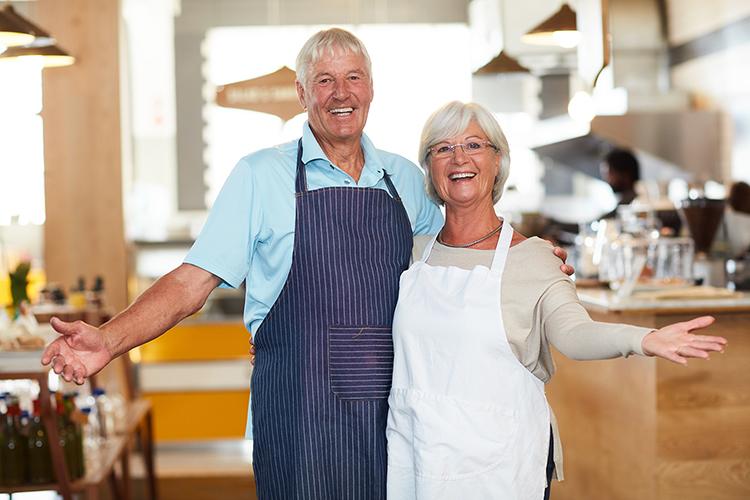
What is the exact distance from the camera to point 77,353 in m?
1.33

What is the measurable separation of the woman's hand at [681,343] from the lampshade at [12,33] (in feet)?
8.21

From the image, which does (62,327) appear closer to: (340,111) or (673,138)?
(340,111)

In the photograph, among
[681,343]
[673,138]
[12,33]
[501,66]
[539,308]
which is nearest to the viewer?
[681,343]

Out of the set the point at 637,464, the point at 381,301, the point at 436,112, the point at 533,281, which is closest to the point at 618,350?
the point at 533,281

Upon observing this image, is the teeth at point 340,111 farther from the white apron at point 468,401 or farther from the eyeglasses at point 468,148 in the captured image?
the white apron at point 468,401

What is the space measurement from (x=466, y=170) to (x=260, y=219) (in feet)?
1.53

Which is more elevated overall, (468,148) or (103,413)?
(468,148)

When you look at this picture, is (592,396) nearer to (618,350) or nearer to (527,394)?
(527,394)

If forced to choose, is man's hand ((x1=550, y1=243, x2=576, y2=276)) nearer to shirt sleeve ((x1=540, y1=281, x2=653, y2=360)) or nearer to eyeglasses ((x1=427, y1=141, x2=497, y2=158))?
shirt sleeve ((x1=540, y1=281, x2=653, y2=360))

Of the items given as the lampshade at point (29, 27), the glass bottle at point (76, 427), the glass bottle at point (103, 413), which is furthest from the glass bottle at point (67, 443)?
the lampshade at point (29, 27)

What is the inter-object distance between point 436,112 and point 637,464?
1.46 metres

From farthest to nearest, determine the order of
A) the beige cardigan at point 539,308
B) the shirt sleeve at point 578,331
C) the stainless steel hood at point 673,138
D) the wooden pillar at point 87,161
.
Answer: the stainless steel hood at point 673,138
the wooden pillar at point 87,161
the beige cardigan at point 539,308
the shirt sleeve at point 578,331

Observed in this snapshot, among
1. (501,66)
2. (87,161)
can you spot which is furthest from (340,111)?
(87,161)

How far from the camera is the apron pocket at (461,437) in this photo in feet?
5.00
